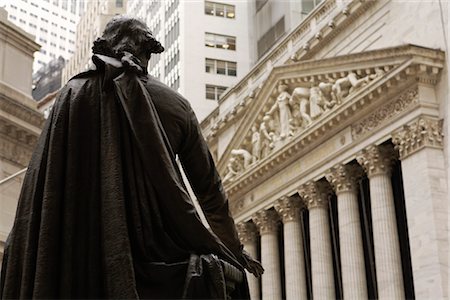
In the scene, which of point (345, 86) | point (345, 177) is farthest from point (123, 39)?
point (345, 177)

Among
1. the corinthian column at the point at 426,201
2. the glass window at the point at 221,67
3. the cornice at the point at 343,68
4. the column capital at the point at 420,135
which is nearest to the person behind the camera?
the corinthian column at the point at 426,201

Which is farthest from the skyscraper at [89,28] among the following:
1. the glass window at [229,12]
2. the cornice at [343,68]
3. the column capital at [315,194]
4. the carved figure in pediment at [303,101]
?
the column capital at [315,194]

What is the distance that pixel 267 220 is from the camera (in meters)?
33.8

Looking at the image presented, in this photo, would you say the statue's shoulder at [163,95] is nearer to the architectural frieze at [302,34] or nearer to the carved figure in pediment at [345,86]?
the carved figure in pediment at [345,86]

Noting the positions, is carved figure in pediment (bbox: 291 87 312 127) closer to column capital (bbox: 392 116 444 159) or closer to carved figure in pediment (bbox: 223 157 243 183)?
carved figure in pediment (bbox: 223 157 243 183)

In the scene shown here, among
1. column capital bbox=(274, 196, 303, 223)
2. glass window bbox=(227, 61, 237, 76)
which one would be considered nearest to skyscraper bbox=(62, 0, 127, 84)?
glass window bbox=(227, 61, 237, 76)

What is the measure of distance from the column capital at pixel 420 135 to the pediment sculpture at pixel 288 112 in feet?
7.74

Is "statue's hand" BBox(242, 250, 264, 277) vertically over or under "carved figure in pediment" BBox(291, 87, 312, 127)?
under

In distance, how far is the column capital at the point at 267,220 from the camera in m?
33.6

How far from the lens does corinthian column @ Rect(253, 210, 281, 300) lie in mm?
32406

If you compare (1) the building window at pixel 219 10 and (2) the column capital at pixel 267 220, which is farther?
(1) the building window at pixel 219 10

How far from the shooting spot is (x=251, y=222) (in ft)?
116

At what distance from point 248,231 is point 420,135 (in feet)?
41.7

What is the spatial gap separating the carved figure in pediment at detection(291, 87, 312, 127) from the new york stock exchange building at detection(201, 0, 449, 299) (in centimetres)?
6
